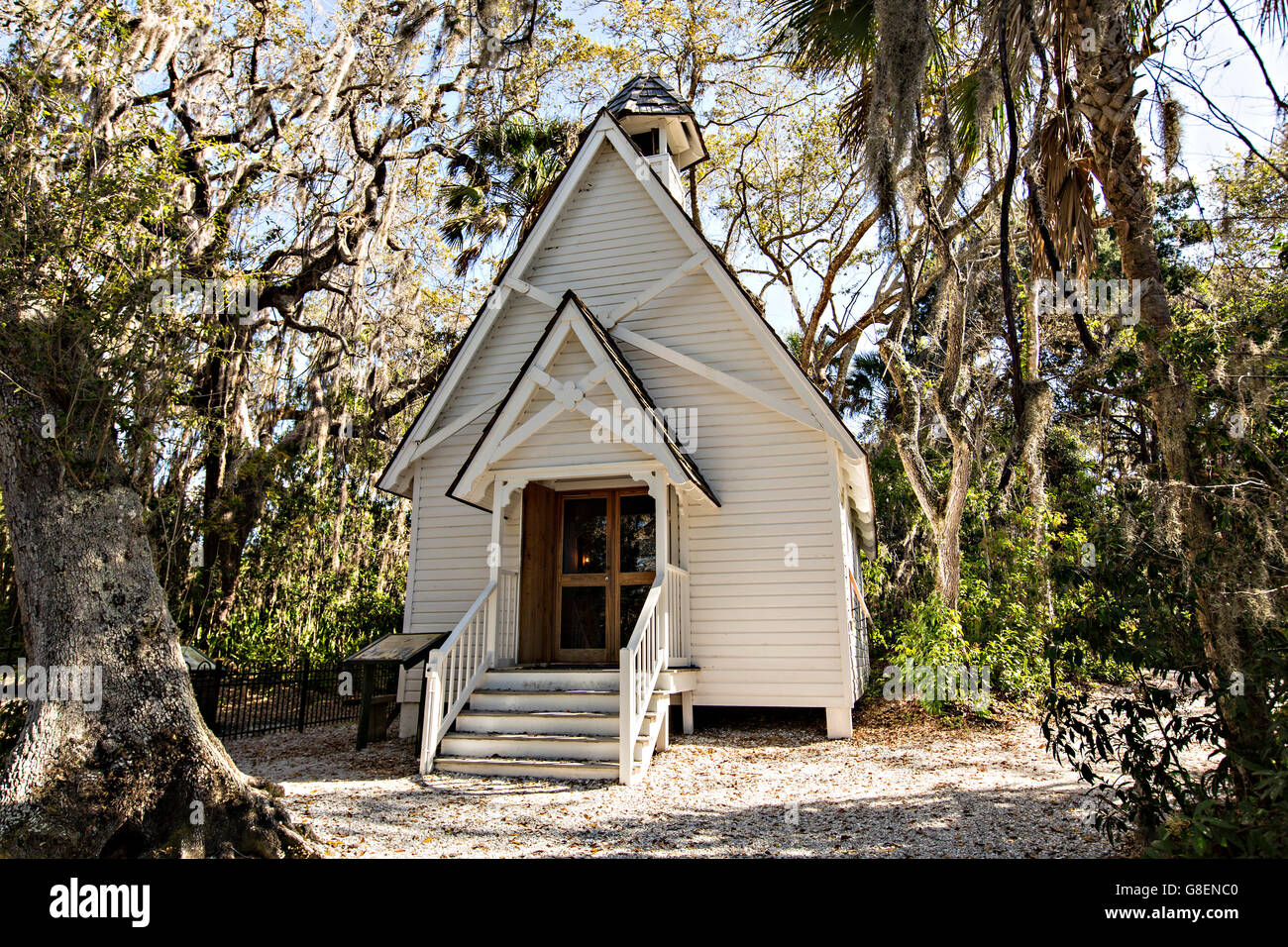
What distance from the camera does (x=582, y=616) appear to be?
1049 cm

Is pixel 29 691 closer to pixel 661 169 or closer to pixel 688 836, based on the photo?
pixel 688 836

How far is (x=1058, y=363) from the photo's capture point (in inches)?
846

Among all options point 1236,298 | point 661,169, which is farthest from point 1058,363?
point 1236,298

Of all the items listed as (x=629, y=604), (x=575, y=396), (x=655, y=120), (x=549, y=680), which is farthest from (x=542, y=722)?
(x=655, y=120)

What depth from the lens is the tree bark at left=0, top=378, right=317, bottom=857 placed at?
4.28 meters

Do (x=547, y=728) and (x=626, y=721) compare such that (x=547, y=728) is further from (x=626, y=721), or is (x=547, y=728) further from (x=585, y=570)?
(x=585, y=570)

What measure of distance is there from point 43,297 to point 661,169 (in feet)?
31.4

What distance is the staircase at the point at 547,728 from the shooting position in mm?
7645

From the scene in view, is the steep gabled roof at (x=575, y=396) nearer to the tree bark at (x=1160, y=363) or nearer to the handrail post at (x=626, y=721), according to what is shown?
the handrail post at (x=626, y=721)

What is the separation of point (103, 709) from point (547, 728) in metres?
4.39

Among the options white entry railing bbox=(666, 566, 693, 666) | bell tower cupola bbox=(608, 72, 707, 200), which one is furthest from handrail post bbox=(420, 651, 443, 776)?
bell tower cupola bbox=(608, 72, 707, 200)

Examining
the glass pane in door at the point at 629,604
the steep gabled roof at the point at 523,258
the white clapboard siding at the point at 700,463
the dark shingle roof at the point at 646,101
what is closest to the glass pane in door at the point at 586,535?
the glass pane in door at the point at 629,604

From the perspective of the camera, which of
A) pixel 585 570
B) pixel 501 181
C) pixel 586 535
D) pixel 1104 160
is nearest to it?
pixel 1104 160

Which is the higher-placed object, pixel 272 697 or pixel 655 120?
pixel 655 120
